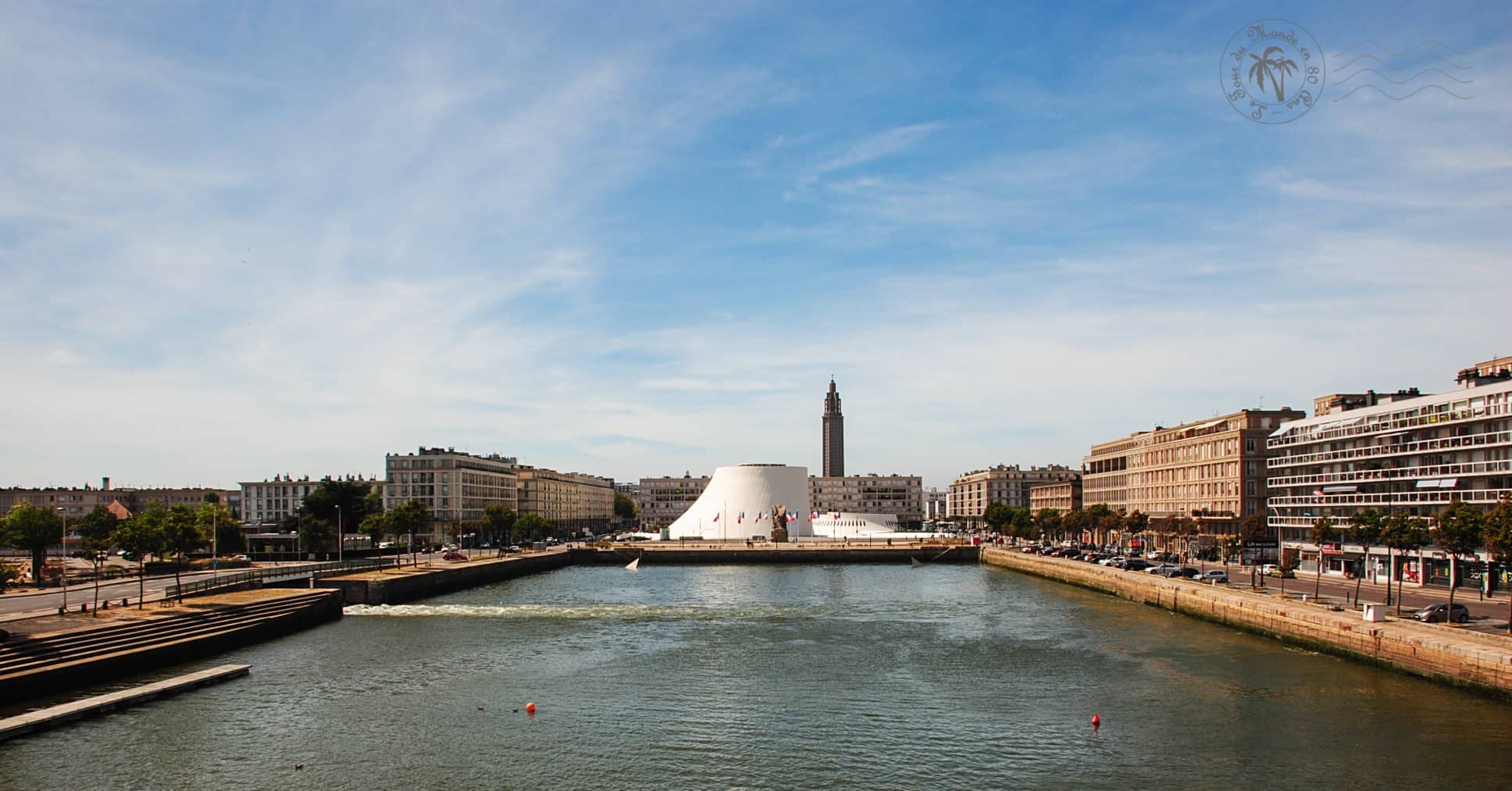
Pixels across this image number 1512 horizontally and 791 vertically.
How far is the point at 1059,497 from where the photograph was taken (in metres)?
129

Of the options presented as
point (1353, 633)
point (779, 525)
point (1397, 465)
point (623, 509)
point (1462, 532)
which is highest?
point (1397, 465)

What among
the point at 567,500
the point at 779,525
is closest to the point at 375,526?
the point at 779,525

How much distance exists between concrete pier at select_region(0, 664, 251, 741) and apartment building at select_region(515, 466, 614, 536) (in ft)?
325

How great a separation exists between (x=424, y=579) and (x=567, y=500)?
96639mm

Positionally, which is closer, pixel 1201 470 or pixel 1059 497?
pixel 1201 470

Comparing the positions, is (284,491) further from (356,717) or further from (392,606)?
(356,717)

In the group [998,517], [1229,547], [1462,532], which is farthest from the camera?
[998,517]

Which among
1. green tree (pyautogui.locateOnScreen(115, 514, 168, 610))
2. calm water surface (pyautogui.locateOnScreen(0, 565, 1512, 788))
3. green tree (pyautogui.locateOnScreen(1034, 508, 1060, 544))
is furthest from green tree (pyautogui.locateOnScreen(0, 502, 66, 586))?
green tree (pyautogui.locateOnScreen(1034, 508, 1060, 544))

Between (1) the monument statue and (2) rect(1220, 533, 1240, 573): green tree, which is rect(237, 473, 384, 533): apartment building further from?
(2) rect(1220, 533, 1240, 573): green tree

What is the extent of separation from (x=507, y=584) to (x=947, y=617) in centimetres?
3394

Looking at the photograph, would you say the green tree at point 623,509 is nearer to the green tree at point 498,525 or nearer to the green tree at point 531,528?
the green tree at point 498,525

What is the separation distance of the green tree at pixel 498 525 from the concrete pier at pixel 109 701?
62.5m

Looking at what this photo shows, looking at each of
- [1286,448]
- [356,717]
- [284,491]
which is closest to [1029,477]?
[1286,448]

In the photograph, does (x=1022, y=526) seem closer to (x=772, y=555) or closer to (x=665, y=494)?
(x=772, y=555)
